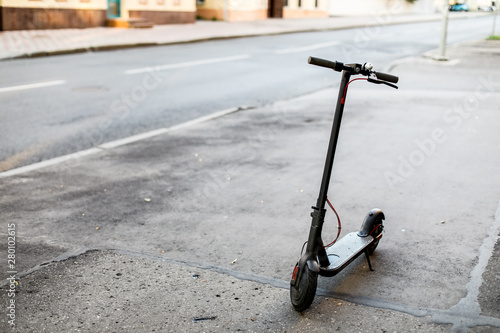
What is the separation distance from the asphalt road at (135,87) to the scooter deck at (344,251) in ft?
15.2

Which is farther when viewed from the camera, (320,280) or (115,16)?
(115,16)

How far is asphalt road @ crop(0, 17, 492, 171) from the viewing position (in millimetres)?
9195

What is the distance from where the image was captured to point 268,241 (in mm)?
5016

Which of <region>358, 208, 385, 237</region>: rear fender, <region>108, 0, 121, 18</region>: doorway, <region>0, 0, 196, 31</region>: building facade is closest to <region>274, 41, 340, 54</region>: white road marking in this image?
<region>0, 0, 196, 31</region>: building facade

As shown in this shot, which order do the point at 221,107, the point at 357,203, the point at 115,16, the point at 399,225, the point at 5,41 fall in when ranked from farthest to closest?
the point at 115,16
the point at 5,41
the point at 221,107
the point at 357,203
the point at 399,225

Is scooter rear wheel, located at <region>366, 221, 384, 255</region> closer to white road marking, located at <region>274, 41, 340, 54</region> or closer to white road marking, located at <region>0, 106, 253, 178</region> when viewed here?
white road marking, located at <region>0, 106, 253, 178</region>

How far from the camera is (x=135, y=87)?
1322 cm

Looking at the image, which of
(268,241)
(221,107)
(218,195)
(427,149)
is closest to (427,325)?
(268,241)

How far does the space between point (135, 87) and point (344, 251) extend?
9612 mm

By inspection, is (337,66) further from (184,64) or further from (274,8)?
(274,8)

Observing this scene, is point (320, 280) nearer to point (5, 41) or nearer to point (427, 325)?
point (427, 325)

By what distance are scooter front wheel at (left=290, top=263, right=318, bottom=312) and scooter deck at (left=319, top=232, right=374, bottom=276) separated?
159 mm

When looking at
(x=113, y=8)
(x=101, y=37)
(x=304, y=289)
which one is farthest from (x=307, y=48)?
(x=304, y=289)

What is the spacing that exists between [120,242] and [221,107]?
682 centimetres
